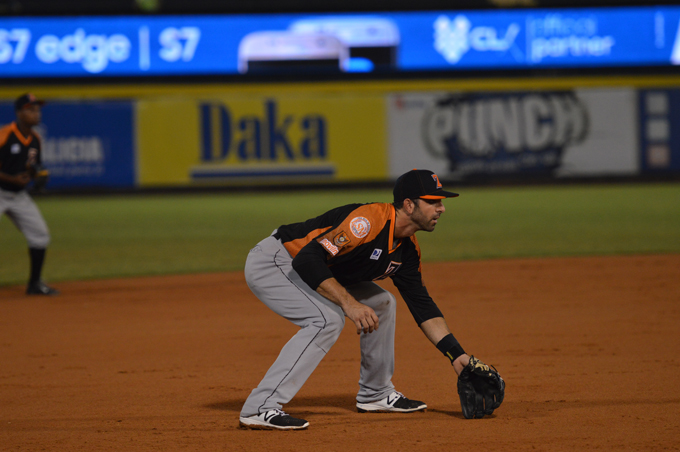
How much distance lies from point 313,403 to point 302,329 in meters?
0.72

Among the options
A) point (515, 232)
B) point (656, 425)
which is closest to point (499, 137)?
point (515, 232)

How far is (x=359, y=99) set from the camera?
73.9 ft

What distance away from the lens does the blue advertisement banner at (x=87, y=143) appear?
2173 cm

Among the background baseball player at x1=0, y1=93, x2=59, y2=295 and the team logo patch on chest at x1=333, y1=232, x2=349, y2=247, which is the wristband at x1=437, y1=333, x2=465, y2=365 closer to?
the team logo patch on chest at x1=333, y1=232, x2=349, y2=247

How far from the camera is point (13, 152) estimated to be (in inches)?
297

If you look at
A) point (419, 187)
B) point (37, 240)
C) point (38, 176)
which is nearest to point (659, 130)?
point (38, 176)

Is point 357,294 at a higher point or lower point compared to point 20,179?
lower

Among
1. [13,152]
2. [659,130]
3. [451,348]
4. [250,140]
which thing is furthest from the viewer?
[659,130]

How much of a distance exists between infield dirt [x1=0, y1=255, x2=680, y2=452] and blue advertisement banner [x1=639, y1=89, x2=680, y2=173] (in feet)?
49.3

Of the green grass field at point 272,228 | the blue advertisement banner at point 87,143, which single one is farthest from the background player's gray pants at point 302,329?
the blue advertisement banner at point 87,143

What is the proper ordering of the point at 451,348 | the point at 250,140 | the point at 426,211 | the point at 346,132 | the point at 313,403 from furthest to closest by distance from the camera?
1. the point at 346,132
2. the point at 250,140
3. the point at 313,403
4. the point at 451,348
5. the point at 426,211

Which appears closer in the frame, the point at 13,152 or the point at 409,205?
the point at 409,205

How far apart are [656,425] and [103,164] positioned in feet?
66.7

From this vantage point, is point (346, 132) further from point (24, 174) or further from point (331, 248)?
point (331, 248)
